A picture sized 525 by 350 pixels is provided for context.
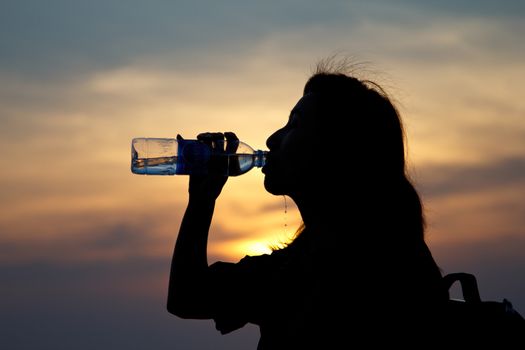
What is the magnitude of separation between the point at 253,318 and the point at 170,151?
6.38 ft

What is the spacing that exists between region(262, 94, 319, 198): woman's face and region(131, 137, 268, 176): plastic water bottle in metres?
0.39

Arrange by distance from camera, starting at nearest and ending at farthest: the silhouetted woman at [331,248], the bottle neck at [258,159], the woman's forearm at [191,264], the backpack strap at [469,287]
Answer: the backpack strap at [469,287], the silhouetted woman at [331,248], the woman's forearm at [191,264], the bottle neck at [258,159]

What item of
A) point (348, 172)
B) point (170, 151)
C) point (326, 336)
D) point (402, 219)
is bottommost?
point (326, 336)

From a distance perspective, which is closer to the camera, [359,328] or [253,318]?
[359,328]

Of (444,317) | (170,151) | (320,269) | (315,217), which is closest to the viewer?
(444,317)

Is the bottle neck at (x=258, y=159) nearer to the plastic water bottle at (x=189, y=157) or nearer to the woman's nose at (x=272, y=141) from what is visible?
the plastic water bottle at (x=189, y=157)

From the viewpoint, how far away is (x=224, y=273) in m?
3.19

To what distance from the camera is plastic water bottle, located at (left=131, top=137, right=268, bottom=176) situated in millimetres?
3395

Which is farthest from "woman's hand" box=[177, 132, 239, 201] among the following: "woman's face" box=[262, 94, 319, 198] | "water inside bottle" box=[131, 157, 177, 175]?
"water inside bottle" box=[131, 157, 177, 175]

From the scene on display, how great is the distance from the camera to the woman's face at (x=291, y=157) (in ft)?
9.66

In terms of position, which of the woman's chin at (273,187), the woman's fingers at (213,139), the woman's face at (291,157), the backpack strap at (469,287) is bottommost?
the backpack strap at (469,287)

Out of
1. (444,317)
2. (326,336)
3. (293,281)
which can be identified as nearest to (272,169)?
(293,281)

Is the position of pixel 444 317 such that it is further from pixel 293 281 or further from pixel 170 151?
pixel 170 151

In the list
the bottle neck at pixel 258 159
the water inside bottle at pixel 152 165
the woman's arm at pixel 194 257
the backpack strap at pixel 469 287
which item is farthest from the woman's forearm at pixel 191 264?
the water inside bottle at pixel 152 165
